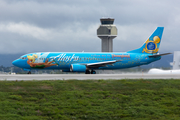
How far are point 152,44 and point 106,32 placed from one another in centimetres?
7993

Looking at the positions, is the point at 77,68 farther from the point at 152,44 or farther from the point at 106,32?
the point at 106,32

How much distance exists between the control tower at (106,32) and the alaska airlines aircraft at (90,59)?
257ft

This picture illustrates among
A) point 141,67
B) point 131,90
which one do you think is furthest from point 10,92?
point 141,67

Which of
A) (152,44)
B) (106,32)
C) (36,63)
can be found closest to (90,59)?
(36,63)

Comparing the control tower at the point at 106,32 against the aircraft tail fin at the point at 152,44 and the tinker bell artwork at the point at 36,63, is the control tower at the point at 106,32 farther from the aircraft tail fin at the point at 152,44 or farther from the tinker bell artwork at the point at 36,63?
the tinker bell artwork at the point at 36,63

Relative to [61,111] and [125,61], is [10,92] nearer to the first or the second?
[61,111]

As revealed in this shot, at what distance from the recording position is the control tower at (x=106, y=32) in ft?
414

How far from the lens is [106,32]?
127 meters

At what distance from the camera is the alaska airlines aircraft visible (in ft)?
138

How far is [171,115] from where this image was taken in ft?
59.9

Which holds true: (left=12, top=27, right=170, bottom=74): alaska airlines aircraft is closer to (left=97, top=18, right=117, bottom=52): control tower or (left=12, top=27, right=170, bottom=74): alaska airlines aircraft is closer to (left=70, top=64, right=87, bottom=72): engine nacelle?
(left=70, top=64, right=87, bottom=72): engine nacelle

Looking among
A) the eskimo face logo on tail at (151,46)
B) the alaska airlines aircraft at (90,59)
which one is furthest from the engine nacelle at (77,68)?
the eskimo face logo on tail at (151,46)

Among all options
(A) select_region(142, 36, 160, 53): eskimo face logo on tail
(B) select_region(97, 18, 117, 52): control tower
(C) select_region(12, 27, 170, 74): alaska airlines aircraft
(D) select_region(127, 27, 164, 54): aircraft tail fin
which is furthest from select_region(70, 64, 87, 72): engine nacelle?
(B) select_region(97, 18, 117, 52): control tower

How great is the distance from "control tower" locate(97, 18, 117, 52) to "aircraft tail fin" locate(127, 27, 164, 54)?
256 feet
